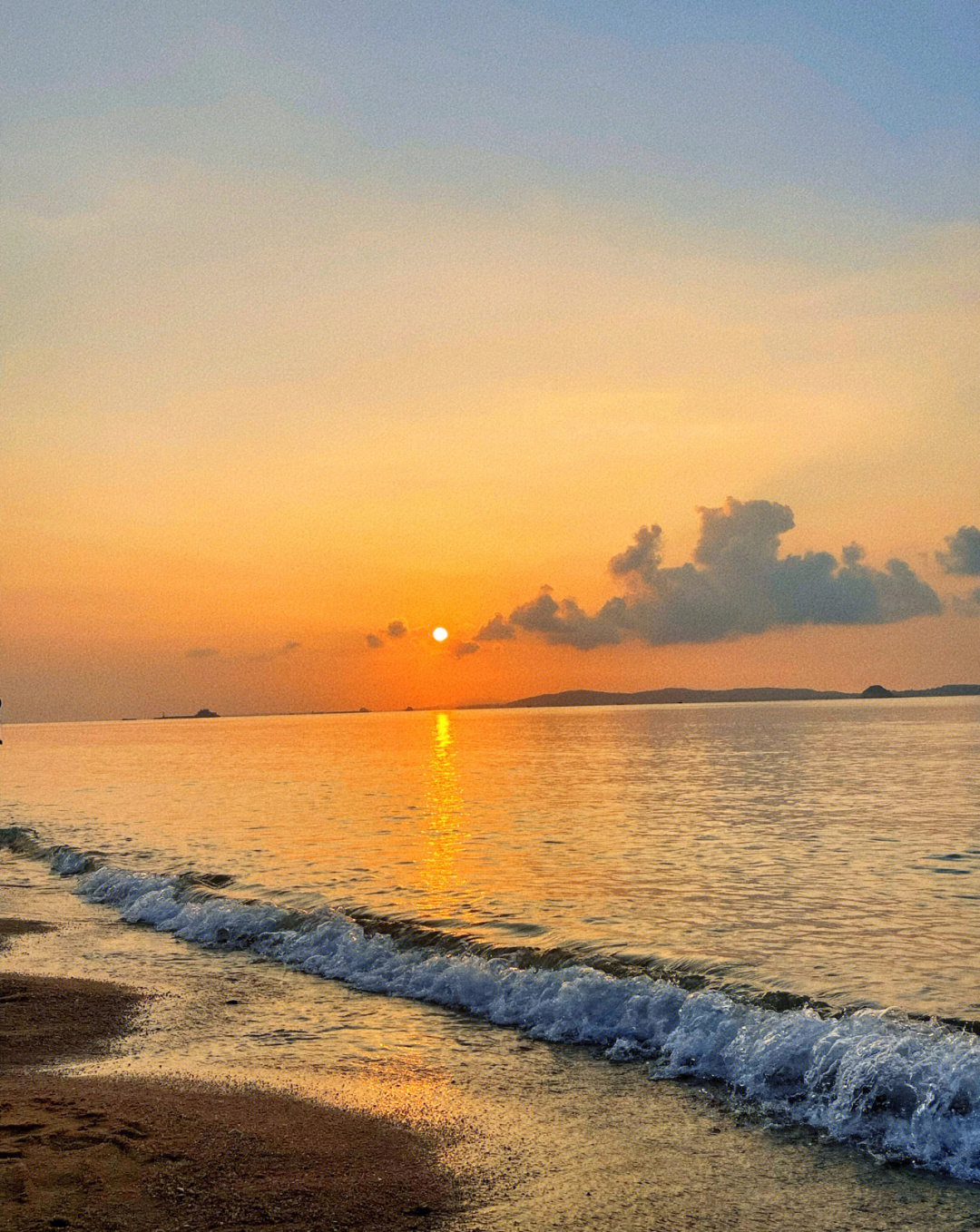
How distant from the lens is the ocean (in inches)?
362

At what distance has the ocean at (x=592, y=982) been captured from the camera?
30.2 feet

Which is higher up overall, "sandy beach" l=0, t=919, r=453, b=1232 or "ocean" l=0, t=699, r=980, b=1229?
"sandy beach" l=0, t=919, r=453, b=1232

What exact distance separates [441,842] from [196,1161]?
25976 mm

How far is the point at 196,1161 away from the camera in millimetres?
8781

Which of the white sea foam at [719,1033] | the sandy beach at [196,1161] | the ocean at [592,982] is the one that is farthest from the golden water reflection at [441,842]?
the sandy beach at [196,1161]

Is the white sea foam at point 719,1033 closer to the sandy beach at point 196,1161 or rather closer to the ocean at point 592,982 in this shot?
the ocean at point 592,982

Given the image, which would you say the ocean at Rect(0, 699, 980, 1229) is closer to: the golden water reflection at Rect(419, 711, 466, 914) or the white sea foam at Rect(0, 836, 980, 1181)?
the white sea foam at Rect(0, 836, 980, 1181)

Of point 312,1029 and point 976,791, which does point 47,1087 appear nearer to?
point 312,1029

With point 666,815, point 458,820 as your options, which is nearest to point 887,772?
point 666,815

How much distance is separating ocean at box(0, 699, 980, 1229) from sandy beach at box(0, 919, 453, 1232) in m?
0.65

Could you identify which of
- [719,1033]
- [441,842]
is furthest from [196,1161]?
[441,842]

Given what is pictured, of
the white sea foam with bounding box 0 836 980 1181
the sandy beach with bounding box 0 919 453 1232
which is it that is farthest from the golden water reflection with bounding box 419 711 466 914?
the sandy beach with bounding box 0 919 453 1232

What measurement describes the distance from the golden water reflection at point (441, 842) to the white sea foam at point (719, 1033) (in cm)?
405

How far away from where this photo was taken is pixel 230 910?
848 inches
